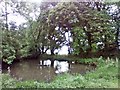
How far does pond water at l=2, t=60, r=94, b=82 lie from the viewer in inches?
117

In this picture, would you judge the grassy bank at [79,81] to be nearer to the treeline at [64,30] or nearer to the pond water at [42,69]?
the pond water at [42,69]

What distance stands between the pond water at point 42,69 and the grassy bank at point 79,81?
0.08m

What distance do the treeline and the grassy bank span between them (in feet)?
0.77

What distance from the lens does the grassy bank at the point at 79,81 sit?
111 inches

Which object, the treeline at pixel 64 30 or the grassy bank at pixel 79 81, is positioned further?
the treeline at pixel 64 30

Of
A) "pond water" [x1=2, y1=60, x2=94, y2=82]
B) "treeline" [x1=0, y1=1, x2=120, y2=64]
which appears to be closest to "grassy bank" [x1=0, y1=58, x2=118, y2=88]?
"pond water" [x1=2, y1=60, x2=94, y2=82]

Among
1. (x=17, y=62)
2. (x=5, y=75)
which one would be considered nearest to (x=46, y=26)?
(x=17, y=62)

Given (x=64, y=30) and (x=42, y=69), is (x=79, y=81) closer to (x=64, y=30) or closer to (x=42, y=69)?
(x=42, y=69)

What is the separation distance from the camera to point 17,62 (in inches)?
118

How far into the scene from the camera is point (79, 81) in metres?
2.87

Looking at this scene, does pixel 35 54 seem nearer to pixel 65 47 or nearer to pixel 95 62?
pixel 65 47

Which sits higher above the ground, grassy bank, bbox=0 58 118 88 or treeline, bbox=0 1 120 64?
treeline, bbox=0 1 120 64

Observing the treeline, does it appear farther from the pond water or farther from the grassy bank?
the grassy bank

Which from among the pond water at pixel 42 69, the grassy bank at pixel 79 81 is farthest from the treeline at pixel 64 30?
the grassy bank at pixel 79 81
